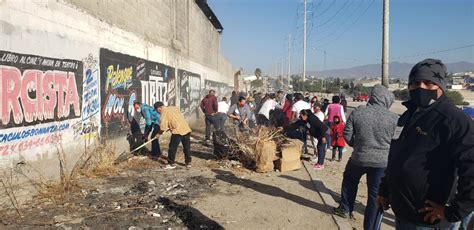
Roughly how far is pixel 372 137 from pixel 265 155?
Answer: 3.76 metres

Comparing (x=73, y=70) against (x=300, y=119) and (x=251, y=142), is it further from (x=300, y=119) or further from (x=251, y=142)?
(x=300, y=119)

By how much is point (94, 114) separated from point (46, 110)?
204 centimetres

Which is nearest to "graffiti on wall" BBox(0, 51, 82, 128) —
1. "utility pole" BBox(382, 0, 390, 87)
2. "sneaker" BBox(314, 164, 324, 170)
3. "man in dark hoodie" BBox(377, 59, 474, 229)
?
"sneaker" BBox(314, 164, 324, 170)

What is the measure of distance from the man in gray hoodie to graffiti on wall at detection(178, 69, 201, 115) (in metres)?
13.2

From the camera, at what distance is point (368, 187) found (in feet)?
16.3

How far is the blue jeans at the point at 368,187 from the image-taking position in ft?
15.2

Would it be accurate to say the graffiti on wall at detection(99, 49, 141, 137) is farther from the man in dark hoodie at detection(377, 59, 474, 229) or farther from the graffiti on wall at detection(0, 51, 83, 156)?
the man in dark hoodie at detection(377, 59, 474, 229)

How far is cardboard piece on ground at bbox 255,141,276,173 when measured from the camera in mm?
8562

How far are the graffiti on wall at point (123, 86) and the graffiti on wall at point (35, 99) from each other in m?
1.45

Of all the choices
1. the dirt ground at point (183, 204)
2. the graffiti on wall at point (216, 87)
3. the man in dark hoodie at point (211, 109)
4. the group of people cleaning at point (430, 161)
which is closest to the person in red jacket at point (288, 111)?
the man in dark hoodie at point (211, 109)

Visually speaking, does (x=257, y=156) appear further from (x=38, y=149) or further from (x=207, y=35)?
(x=207, y=35)

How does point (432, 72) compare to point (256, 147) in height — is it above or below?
above

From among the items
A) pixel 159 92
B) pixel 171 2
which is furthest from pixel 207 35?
pixel 159 92

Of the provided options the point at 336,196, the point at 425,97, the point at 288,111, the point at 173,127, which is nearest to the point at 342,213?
the point at 336,196
